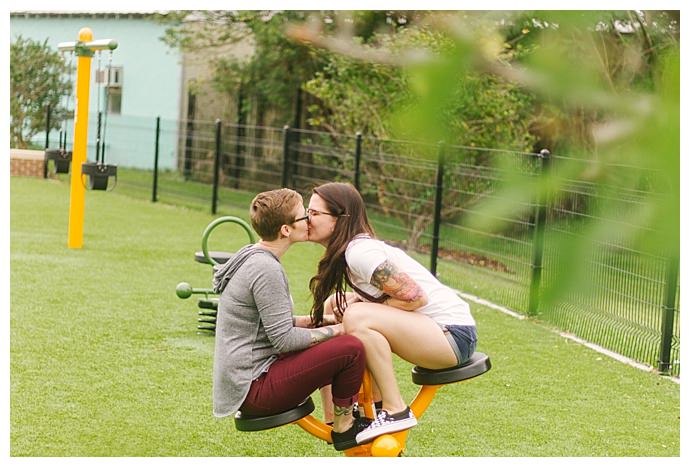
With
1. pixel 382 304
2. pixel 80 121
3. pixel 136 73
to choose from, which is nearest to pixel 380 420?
pixel 382 304

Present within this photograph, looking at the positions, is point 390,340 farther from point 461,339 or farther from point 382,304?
point 461,339

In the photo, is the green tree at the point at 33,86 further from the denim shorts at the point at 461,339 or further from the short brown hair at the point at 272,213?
the denim shorts at the point at 461,339

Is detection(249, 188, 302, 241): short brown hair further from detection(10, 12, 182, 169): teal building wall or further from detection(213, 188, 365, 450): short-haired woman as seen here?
detection(10, 12, 182, 169): teal building wall

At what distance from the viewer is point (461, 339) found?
372 centimetres

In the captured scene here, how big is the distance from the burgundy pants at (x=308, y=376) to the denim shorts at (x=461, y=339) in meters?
0.32

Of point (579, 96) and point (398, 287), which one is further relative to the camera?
point (398, 287)

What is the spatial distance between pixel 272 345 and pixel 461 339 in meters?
0.63

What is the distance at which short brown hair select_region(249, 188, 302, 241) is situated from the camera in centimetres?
368

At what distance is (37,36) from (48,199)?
7997mm

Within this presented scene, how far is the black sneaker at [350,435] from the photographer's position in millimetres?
3664

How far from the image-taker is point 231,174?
56.8 ft

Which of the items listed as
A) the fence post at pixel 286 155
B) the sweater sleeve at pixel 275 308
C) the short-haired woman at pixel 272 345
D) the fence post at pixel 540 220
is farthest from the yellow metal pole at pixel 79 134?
the fence post at pixel 540 220

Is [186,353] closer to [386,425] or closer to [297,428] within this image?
[297,428]
